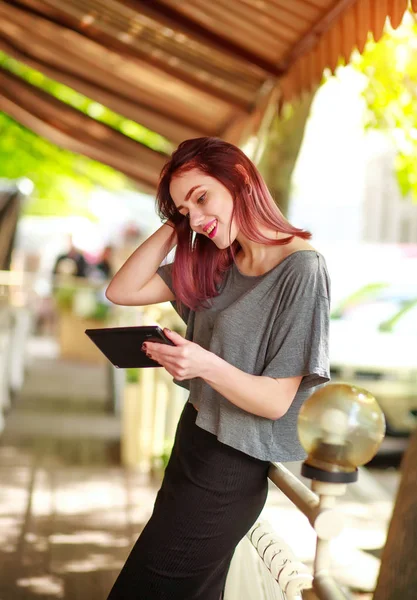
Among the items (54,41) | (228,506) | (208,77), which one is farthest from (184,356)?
(54,41)

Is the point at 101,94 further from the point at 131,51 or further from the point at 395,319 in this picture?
the point at 395,319

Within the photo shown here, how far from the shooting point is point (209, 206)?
219cm

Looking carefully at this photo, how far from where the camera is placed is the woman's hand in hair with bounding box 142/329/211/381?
1955 mm

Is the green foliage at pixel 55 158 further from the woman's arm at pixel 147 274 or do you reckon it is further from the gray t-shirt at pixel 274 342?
the gray t-shirt at pixel 274 342

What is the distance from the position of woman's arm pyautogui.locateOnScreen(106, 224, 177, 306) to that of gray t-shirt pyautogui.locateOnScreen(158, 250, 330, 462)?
0.36 metres

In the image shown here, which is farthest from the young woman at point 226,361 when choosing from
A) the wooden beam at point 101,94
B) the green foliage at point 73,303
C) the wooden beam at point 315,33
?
the green foliage at point 73,303

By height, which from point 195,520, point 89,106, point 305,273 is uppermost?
point 89,106

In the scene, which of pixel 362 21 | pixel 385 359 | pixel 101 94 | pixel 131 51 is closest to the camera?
pixel 362 21

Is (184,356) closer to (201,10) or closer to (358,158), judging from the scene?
(201,10)

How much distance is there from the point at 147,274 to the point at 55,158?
14.6 meters

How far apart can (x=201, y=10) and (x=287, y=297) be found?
8.55ft

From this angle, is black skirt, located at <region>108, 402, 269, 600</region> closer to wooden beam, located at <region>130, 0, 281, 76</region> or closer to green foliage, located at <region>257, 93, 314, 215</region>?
wooden beam, located at <region>130, 0, 281, 76</region>

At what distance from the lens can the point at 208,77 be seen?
525 centimetres

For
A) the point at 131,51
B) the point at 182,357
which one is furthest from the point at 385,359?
the point at 182,357
